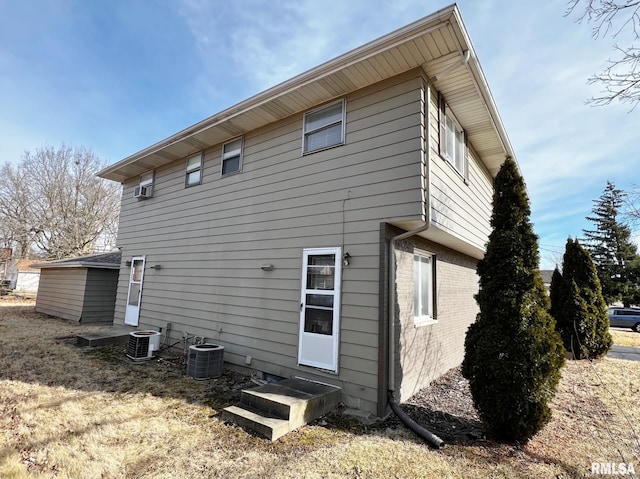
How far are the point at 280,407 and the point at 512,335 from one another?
2.88 metres

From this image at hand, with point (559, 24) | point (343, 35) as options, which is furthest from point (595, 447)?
point (343, 35)

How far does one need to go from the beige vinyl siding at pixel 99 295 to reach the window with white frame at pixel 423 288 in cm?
1177

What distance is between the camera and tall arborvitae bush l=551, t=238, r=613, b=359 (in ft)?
28.6

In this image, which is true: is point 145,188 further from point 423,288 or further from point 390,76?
point 423,288

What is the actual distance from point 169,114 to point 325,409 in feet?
35.8

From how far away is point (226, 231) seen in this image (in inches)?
277

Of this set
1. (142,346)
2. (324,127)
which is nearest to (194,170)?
(324,127)

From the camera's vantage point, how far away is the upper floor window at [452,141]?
5.54 m

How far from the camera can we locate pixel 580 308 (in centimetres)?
884

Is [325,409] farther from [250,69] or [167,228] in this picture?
[250,69]

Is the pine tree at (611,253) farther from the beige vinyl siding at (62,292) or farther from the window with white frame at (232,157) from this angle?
the beige vinyl siding at (62,292)

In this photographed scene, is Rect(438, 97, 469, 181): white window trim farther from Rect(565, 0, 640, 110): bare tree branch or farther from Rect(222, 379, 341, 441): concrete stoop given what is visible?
Rect(222, 379, 341, 441): concrete stoop

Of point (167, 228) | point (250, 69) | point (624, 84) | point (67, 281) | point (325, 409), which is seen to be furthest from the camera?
point (67, 281)

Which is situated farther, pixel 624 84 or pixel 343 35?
pixel 343 35
